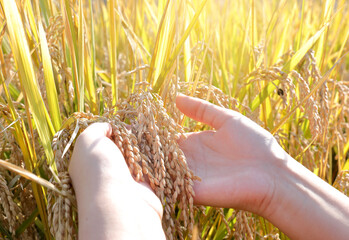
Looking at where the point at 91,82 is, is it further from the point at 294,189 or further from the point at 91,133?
the point at 294,189

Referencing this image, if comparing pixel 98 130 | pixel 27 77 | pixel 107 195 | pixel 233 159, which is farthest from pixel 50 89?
pixel 233 159

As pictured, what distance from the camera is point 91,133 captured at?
893 mm

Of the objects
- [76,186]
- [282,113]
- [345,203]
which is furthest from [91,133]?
[282,113]

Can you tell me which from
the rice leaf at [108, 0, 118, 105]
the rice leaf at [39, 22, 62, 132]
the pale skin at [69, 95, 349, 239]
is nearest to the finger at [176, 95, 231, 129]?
the pale skin at [69, 95, 349, 239]

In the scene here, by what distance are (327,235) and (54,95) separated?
2.87 feet

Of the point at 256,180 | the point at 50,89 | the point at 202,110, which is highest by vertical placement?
the point at 50,89

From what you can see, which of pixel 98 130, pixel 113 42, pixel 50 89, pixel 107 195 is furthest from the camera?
pixel 113 42

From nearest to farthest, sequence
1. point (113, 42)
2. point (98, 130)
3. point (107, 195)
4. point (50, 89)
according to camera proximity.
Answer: point (107, 195) → point (98, 130) → point (50, 89) → point (113, 42)

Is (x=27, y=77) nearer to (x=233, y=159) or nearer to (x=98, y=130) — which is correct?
(x=98, y=130)

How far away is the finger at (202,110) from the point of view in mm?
1142

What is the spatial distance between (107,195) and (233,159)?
1.63 feet

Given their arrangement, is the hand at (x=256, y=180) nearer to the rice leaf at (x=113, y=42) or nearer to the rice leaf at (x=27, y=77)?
the rice leaf at (x=113, y=42)

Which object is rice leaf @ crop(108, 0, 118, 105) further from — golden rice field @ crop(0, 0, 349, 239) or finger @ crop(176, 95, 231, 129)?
finger @ crop(176, 95, 231, 129)

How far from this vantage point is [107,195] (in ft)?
2.54
